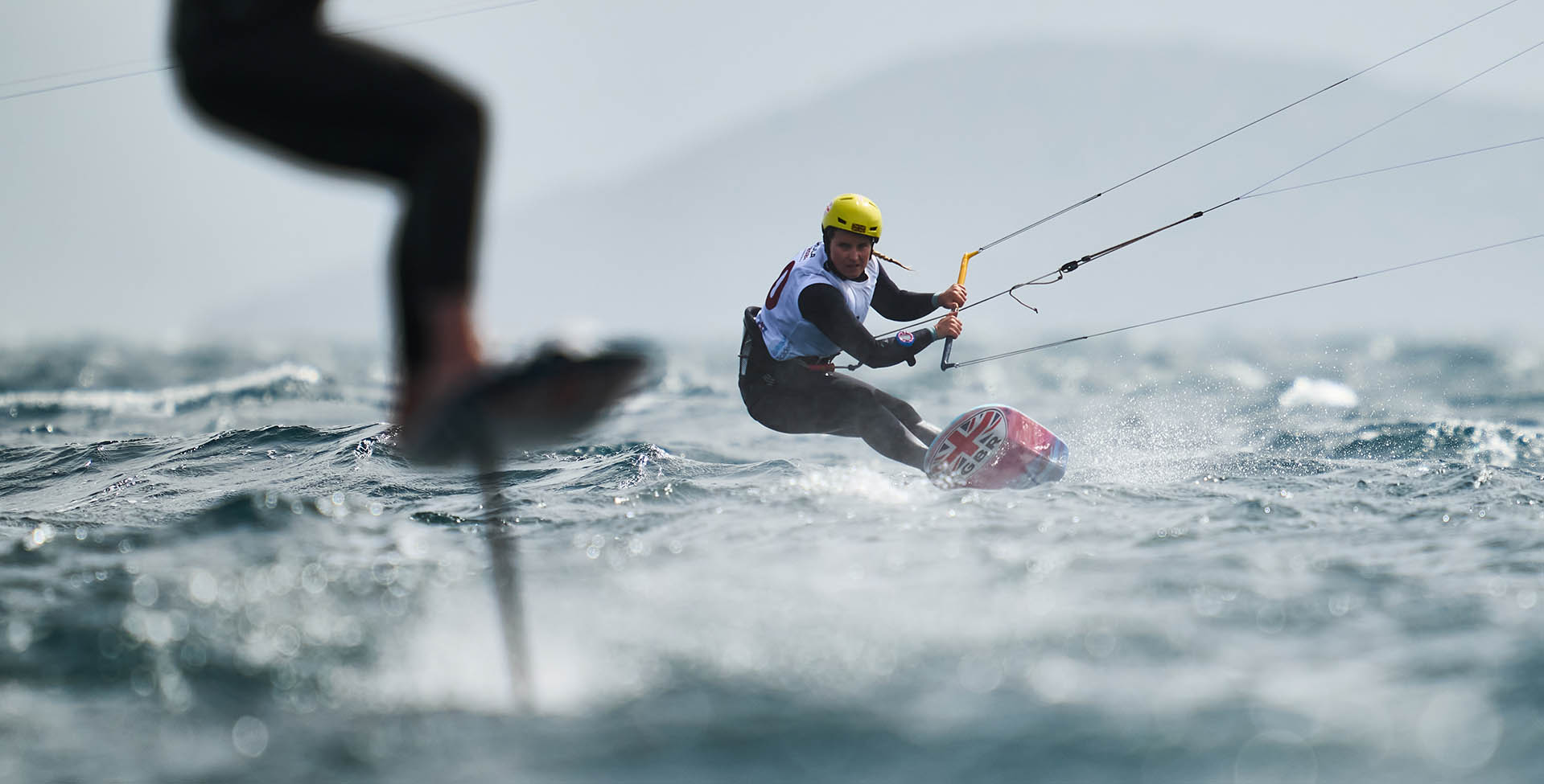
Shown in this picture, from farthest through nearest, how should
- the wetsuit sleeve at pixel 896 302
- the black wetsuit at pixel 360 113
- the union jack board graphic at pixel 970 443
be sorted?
the wetsuit sleeve at pixel 896 302, the union jack board graphic at pixel 970 443, the black wetsuit at pixel 360 113

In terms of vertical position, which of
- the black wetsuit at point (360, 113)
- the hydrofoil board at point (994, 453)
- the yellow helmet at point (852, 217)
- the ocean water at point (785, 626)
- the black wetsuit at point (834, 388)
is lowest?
the ocean water at point (785, 626)

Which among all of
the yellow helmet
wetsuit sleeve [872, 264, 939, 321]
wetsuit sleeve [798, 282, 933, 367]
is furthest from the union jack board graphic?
the yellow helmet

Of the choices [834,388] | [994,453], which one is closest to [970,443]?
[994,453]

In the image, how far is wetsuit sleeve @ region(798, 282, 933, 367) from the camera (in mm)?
6898

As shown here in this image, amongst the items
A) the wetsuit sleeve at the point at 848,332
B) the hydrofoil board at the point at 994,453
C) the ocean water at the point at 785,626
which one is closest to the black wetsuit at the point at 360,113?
the ocean water at the point at 785,626

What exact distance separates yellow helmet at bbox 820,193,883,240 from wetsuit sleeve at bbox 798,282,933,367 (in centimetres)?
44

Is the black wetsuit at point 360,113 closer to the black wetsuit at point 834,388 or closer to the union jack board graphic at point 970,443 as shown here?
the black wetsuit at point 834,388

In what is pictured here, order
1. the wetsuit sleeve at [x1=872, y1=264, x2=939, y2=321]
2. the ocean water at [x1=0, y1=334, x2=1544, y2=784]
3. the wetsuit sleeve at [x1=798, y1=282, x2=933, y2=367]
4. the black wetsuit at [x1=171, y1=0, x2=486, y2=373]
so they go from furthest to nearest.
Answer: the wetsuit sleeve at [x1=872, y1=264, x2=939, y2=321] → the wetsuit sleeve at [x1=798, y1=282, x2=933, y2=367] → the ocean water at [x1=0, y1=334, x2=1544, y2=784] → the black wetsuit at [x1=171, y1=0, x2=486, y2=373]

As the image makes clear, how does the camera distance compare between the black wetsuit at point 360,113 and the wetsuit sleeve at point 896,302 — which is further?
the wetsuit sleeve at point 896,302

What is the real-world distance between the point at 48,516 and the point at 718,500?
362cm

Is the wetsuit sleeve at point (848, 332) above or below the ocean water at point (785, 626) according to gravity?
above

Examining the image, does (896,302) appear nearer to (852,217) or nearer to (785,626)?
(852,217)

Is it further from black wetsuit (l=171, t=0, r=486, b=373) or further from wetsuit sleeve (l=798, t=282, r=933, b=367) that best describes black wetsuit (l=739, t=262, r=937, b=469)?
black wetsuit (l=171, t=0, r=486, b=373)

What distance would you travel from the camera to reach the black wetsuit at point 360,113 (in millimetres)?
2082
